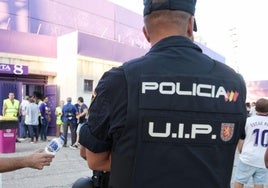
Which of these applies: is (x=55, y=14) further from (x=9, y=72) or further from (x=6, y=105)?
(x=6, y=105)

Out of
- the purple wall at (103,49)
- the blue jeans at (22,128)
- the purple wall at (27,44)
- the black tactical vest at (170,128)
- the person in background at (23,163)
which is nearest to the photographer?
the black tactical vest at (170,128)

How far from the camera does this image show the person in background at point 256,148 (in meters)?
4.74

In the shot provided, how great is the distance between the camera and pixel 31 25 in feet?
65.1

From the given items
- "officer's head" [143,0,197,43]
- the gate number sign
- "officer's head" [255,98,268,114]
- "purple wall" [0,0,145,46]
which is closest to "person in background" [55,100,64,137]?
the gate number sign

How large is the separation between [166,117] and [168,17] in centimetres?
46

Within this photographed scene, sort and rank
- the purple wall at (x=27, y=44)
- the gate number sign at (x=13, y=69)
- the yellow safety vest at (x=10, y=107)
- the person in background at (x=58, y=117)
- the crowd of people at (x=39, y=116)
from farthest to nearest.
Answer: the purple wall at (x=27, y=44) < the gate number sign at (x=13, y=69) < the person in background at (x=58, y=117) < the yellow safety vest at (x=10, y=107) < the crowd of people at (x=39, y=116)

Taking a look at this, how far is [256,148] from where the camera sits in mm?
4758

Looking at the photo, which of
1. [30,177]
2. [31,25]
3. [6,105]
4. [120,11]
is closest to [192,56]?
[30,177]

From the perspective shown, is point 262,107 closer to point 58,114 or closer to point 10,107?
point 10,107

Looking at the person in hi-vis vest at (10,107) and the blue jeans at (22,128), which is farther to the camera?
the blue jeans at (22,128)

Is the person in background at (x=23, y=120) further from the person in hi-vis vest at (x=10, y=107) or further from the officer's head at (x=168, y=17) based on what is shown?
the officer's head at (x=168, y=17)

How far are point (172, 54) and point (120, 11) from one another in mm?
24778

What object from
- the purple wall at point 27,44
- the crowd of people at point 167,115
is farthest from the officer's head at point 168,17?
the purple wall at point 27,44

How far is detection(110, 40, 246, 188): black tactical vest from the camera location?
1480 mm
